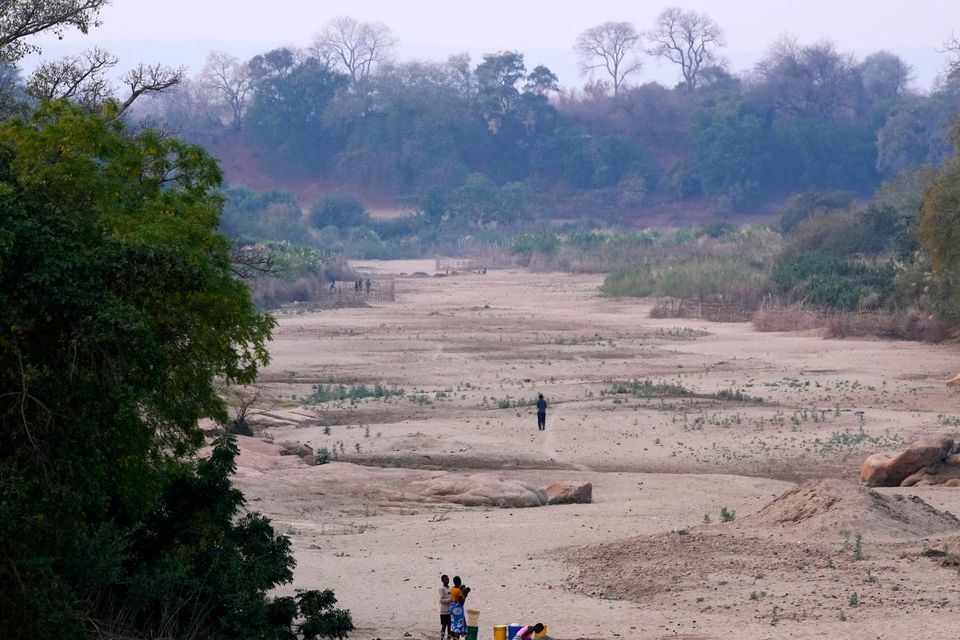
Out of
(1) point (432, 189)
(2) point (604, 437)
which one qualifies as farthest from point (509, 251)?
(2) point (604, 437)

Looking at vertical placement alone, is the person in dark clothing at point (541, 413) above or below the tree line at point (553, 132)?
below

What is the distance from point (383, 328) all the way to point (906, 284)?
1683 centimetres

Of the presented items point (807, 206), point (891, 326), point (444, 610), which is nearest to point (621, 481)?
point (444, 610)

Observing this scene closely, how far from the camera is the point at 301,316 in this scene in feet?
167

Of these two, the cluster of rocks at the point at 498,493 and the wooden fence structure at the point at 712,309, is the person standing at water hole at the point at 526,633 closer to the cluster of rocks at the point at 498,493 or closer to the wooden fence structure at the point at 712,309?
the cluster of rocks at the point at 498,493

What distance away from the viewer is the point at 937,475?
20.1 m

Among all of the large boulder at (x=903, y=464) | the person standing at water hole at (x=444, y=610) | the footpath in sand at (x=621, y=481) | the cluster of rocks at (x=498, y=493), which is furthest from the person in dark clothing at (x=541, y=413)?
the person standing at water hole at (x=444, y=610)

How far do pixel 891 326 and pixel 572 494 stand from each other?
2465 cm

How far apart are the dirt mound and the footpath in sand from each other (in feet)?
0.12

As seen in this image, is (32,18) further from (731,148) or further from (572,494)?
(731,148)

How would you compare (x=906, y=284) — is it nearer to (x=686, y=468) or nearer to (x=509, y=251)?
(x=686, y=468)

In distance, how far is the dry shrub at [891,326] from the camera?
40.0 m

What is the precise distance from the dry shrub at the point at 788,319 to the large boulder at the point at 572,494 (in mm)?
25543

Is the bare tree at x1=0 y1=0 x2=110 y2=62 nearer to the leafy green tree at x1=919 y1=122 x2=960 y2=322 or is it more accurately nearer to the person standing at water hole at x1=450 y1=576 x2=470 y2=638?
the person standing at water hole at x1=450 y1=576 x2=470 y2=638
